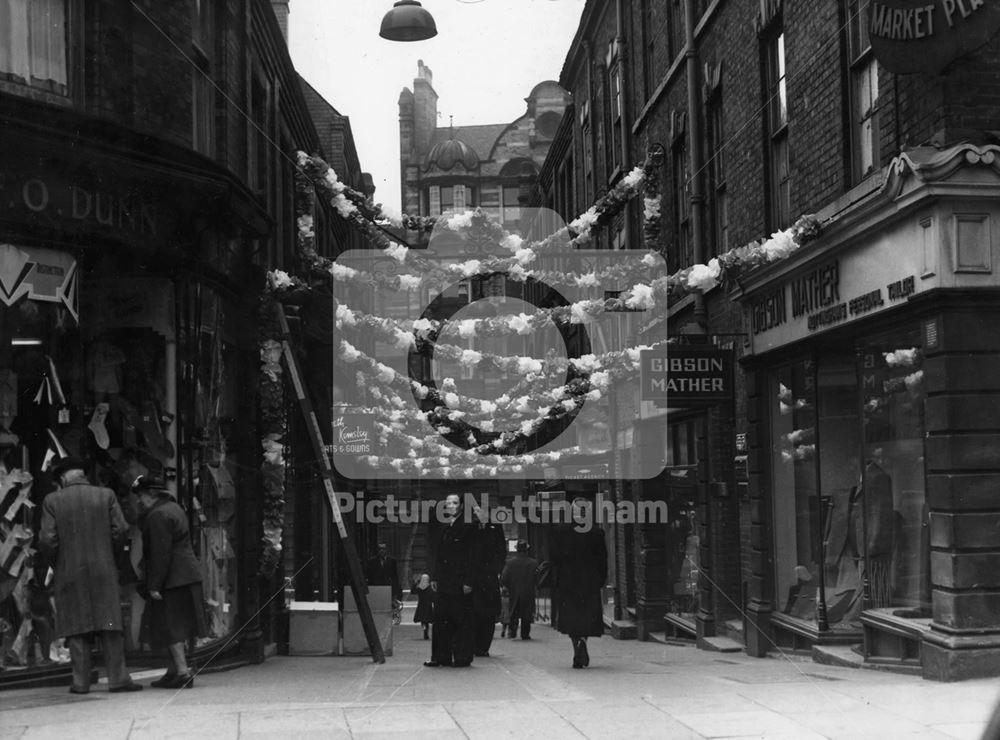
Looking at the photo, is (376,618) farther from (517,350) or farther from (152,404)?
(517,350)

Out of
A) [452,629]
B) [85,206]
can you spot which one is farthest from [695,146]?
[85,206]

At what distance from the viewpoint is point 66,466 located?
9719 millimetres

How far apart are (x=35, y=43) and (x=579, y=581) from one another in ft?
23.7

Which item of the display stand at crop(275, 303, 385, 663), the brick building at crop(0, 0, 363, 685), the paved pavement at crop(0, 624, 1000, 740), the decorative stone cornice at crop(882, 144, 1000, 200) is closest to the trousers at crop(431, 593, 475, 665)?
the display stand at crop(275, 303, 385, 663)

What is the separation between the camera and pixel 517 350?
37.2m

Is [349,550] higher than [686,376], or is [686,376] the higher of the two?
[686,376]

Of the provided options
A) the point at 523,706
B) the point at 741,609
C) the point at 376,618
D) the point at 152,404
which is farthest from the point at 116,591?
the point at 741,609

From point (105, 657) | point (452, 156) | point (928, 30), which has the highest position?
point (452, 156)

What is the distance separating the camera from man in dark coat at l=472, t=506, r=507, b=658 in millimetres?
13188

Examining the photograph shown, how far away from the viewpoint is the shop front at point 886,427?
934 centimetres

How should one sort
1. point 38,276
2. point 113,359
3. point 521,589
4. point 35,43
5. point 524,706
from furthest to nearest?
point 521,589 < point 113,359 < point 35,43 < point 38,276 < point 524,706

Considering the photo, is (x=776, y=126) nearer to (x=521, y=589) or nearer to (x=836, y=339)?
(x=836, y=339)

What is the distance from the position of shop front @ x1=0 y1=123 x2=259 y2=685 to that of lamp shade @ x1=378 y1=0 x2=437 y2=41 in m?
2.92

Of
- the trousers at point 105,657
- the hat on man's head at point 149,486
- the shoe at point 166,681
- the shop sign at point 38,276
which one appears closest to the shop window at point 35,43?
the shop sign at point 38,276
